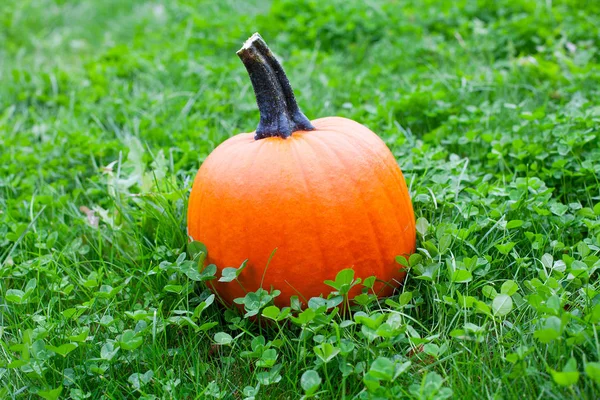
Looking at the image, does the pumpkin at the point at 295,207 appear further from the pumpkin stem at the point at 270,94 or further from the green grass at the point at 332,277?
the green grass at the point at 332,277

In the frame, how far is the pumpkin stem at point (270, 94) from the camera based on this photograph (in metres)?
2.10

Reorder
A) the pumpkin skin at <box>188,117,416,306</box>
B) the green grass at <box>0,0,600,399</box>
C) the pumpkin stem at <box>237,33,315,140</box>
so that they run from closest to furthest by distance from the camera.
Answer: the green grass at <box>0,0,600,399</box>
the pumpkin skin at <box>188,117,416,306</box>
the pumpkin stem at <box>237,33,315,140</box>

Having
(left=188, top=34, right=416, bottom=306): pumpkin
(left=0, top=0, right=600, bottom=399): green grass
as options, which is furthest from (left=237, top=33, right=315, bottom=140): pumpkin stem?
(left=0, top=0, right=600, bottom=399): green grass

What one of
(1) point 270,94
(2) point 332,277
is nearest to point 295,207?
(2) point 332,277

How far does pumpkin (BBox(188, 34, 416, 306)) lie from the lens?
1979 mm

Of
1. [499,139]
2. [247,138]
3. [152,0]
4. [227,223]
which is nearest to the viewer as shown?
[227,223]

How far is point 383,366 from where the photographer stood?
1607 mm

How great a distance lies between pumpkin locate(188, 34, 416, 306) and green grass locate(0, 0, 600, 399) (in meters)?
0.15

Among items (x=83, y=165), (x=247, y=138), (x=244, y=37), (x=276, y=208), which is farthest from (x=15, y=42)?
(x=276, y=208)

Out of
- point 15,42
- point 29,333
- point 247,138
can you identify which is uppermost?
point 15,42

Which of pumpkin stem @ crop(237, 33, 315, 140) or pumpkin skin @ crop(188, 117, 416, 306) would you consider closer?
pumpkin skin @ crop(188, 117, 416, 306)

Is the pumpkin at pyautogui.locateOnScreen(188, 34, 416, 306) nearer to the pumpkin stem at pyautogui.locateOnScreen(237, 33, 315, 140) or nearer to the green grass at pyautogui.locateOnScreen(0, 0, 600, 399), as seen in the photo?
the pumpkin stem at pyautogui.locateOnScreen(237, 33, 315, 140)

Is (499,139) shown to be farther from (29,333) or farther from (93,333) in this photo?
(29,333)

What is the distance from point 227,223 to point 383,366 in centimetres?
74
